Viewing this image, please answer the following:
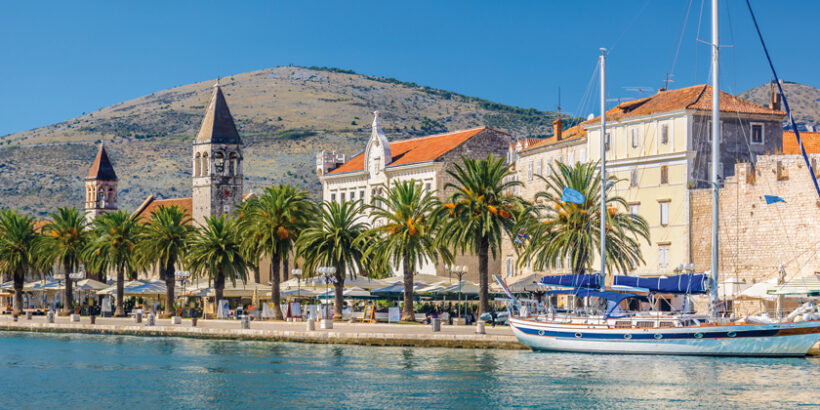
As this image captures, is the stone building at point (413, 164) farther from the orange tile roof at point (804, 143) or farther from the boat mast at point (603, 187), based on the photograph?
the boat mast at point (603, 187)

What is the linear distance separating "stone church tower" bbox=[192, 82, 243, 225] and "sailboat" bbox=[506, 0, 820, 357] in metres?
60.5

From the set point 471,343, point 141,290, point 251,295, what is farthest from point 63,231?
point 471,343

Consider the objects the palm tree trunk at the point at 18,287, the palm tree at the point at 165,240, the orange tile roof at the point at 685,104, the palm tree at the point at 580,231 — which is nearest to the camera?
the palm tree at the point at 580,231

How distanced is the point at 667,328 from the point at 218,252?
3602 cm

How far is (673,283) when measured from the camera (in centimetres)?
5612

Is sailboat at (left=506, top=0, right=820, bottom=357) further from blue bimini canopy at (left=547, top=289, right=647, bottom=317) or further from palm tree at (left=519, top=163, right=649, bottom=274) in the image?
palm tree at (left=519, top=163, right=649, bottom=274)

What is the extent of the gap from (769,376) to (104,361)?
2957 centimetres

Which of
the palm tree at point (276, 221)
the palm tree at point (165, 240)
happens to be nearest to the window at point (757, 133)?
the palm tree at point (276, 221)

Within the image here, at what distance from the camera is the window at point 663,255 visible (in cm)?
7475

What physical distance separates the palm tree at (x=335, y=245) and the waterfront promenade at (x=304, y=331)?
3.42 meters

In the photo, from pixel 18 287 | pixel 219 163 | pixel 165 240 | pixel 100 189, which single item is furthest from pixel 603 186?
pixel 100 189

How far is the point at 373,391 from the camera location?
43125 mm

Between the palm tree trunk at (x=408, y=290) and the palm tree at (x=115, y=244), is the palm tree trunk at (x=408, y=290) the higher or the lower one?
the lower one

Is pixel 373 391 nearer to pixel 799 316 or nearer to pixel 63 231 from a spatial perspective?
pixel 799 316
